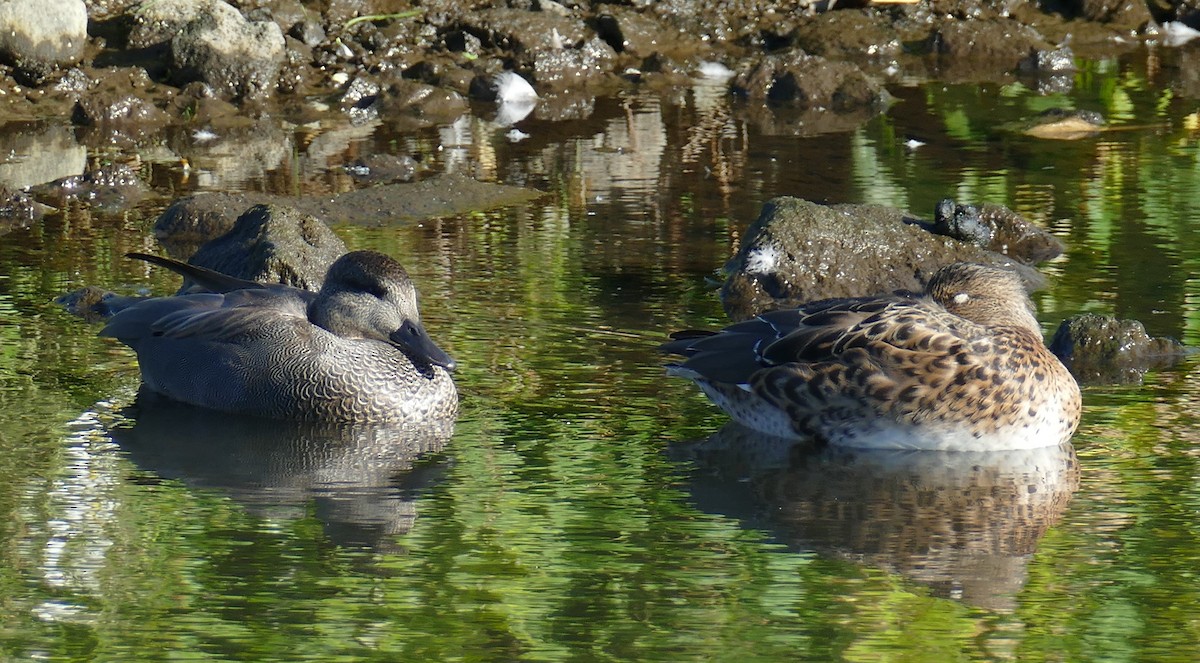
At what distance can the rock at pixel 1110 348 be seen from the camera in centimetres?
757

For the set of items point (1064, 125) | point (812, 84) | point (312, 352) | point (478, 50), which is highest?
point (478, 50)

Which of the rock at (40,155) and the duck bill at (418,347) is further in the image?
the rock at (40,155)

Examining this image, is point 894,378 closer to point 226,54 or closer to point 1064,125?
point 1064,125

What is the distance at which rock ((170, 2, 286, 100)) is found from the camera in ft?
46.0

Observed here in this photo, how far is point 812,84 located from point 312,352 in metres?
8.16

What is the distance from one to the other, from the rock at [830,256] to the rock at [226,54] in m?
5.94

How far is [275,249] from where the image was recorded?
8.61 metres

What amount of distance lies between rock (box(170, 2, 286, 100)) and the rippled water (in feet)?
13.0

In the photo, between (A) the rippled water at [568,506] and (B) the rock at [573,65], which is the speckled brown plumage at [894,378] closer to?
(A) the rippled water at [568,506]

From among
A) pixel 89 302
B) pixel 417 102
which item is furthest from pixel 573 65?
pixel 89 302

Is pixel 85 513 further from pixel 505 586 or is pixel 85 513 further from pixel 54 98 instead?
pixel 54 98

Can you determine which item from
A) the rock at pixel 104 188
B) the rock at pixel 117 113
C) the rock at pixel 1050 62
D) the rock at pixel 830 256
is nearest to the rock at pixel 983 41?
the rock at pixel 1050 62

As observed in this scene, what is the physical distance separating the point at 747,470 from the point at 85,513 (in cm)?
219

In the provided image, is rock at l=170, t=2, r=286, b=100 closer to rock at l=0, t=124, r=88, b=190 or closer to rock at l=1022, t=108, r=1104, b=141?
rock at l=0, t=124, r=88, b=190
